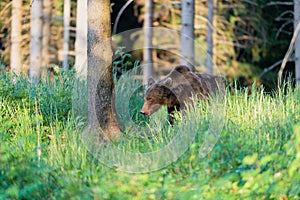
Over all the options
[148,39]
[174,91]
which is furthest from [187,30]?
[148,39]

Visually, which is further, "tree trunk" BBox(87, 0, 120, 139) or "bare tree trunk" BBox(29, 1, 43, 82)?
"bare tree trunk" BBox(29, 1, 43, 82)

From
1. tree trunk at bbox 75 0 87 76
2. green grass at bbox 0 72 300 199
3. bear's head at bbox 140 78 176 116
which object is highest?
tree trunk at bbox 75 0 87 76

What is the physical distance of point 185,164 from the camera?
559cm

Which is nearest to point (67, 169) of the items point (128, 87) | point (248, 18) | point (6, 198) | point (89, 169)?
point (89, 169)

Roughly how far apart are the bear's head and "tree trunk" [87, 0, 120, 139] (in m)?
0.90

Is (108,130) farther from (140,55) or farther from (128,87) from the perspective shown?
(140,55)

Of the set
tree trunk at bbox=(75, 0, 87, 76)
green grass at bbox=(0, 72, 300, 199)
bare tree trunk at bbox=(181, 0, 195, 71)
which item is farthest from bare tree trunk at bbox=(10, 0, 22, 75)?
green grass at bbox=(0, 72, 300, 199)

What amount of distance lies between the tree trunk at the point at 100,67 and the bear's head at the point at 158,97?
90cm

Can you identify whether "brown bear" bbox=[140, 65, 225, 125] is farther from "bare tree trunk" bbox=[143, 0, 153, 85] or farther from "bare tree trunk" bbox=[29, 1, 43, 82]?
"bare tree trunk" bbox=[29, 1, 43, 82]

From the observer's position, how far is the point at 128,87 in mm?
9852

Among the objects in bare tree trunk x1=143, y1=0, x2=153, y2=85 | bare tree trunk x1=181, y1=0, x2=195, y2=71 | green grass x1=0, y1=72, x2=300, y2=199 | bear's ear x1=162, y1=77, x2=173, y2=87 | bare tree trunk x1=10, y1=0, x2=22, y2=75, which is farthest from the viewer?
bare tree trunk x1=10, y1=0, x2=22, y2=75

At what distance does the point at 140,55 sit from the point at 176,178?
53.8ft

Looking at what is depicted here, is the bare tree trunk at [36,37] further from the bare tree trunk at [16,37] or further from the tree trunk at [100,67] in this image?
the tree trunk at [100,67]

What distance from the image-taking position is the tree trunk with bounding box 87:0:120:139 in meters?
7.16
